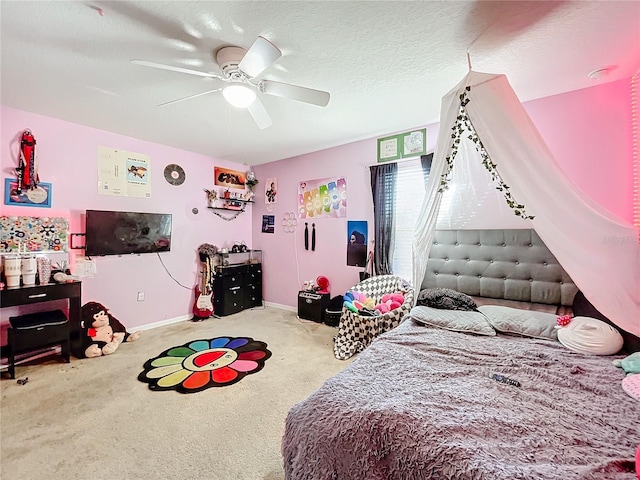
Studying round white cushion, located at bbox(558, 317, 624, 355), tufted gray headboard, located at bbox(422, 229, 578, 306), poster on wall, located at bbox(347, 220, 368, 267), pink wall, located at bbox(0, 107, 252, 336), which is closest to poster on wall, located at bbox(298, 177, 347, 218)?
poster on wall, located at bbox(347, 220, 368, 267)

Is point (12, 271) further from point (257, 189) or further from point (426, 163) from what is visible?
point (426, 163)

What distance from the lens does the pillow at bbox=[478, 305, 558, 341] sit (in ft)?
6.87

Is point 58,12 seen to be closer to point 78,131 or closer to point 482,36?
point 78,131

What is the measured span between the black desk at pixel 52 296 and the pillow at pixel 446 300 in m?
3.48

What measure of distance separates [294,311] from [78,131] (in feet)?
11.9

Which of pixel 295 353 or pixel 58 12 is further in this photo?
pixel 295 353

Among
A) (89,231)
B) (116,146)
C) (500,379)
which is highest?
(116,146)

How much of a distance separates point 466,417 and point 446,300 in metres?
1.58

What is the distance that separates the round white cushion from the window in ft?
5.57

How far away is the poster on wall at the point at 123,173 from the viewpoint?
3510mm

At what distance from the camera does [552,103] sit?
105 inches

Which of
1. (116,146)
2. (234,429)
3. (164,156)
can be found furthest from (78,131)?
(234,429)

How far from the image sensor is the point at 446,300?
2.63 m

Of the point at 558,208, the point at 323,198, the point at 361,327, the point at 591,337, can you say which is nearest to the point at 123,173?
the point at 323,198
